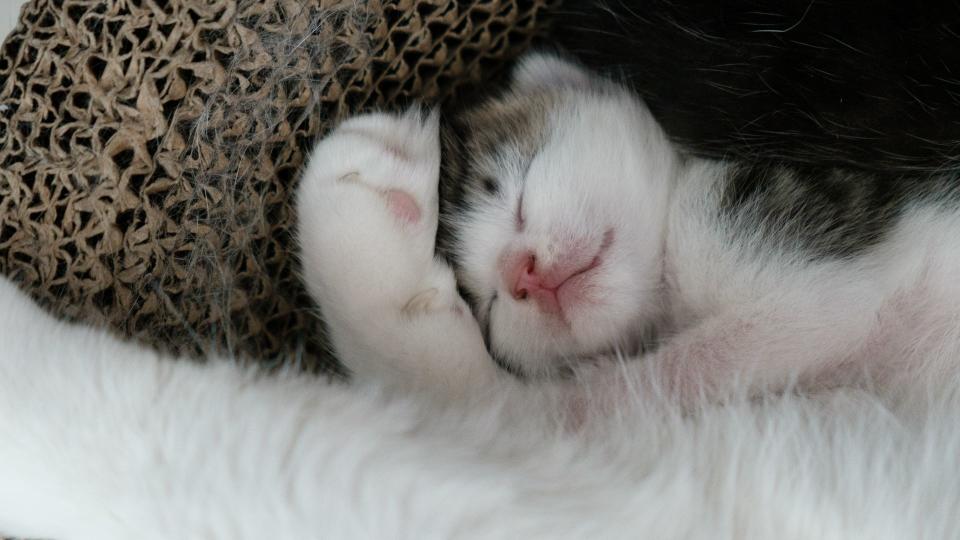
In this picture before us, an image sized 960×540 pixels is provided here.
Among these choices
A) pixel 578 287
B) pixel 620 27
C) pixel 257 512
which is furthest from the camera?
pixel 620 27

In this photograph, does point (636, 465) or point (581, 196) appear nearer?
point (636, 465)

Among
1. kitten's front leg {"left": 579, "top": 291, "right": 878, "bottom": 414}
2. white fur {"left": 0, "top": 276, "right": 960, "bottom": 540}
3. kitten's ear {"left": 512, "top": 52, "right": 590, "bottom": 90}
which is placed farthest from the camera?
kitten's ear {"left": 512, "top": 52, "right": 590, "bottom": 90}

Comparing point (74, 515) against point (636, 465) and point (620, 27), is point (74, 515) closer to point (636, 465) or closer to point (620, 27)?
point (636, 465)

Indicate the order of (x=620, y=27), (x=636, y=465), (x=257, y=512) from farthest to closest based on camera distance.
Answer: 1. (x=620, y=27)
2. (x=636, y=465)
3. (x=257, y=512)

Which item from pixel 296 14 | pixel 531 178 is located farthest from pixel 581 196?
pixel 296 14

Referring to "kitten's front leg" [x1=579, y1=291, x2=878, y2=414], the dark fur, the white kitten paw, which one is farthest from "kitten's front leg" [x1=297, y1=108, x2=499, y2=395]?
the dark fur

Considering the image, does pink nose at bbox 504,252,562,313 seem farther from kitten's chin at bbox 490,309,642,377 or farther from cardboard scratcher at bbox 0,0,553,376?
cardboard scratcher at bbox 0,0,553,376

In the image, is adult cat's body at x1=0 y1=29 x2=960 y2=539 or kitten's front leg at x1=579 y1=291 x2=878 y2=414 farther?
kitten's front leg at x1=579 y1=291 x2=878 y2=414

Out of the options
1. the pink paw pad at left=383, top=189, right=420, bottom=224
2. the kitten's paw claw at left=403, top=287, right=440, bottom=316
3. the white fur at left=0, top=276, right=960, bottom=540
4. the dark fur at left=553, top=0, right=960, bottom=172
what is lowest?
the white fur at left=0, top=276, right=960, bottom=540
